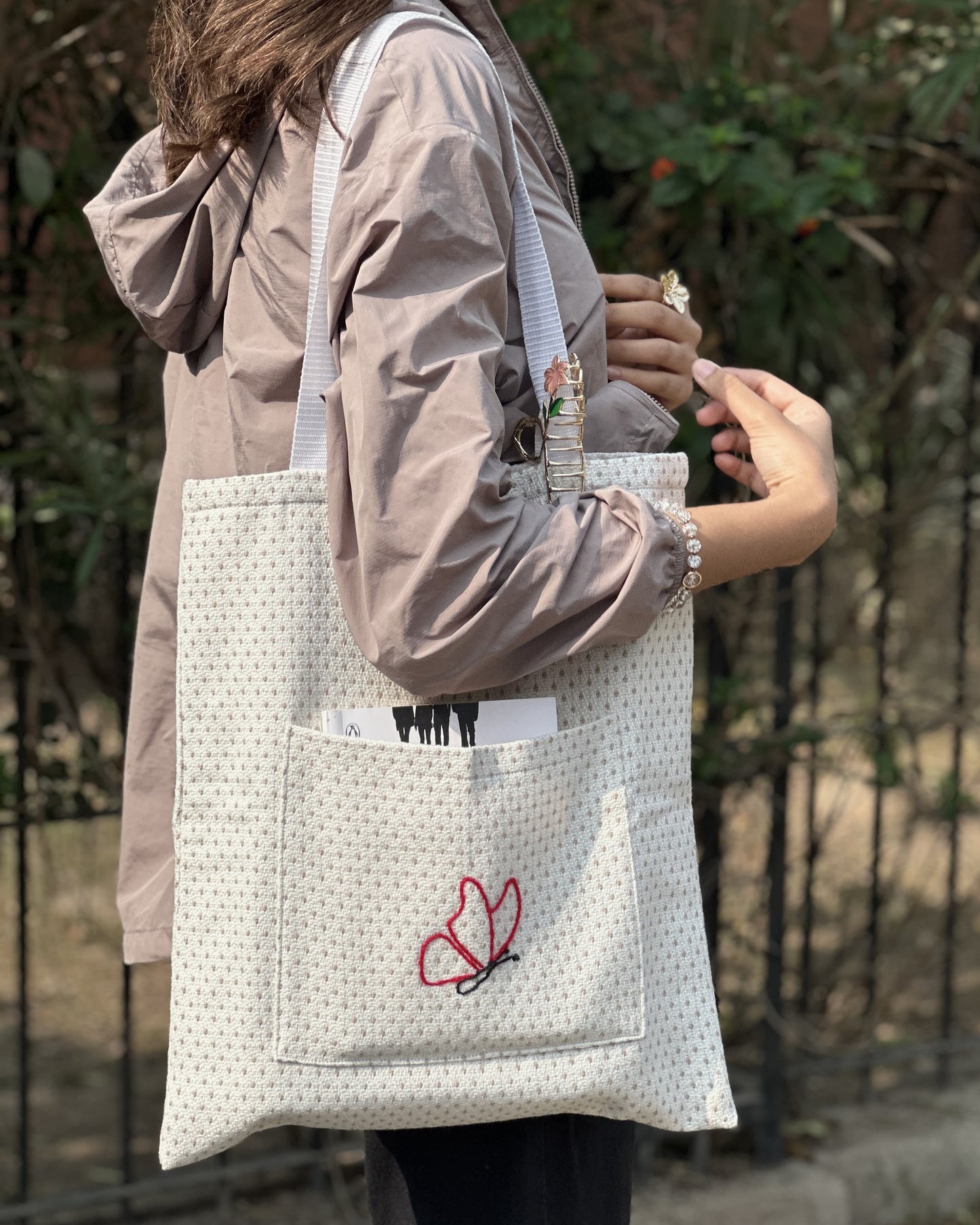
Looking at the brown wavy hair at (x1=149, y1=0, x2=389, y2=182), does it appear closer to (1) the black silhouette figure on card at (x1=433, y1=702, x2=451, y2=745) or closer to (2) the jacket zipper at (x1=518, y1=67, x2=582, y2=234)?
(2) the jacket zipper at (x1=518, y1=67, x2=582, y2=234)

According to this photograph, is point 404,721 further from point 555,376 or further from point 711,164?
point 711,164

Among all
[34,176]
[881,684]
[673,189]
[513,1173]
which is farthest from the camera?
[881,684]

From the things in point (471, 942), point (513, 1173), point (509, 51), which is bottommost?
point (513, 1173)

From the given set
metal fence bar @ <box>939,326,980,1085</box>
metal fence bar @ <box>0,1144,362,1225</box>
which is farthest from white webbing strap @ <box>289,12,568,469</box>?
metal fence bar @ <box>939,326,980,1085</box>

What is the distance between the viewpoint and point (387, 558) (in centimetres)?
112

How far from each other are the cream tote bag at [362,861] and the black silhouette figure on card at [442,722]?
0.04 metres

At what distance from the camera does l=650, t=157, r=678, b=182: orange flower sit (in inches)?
91.0

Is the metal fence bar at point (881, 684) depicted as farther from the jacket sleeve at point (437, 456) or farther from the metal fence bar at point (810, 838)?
the jacket sleeve at point (437, 456)

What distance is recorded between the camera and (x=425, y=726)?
47.5 inches

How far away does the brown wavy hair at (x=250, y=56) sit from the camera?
1.17 meters

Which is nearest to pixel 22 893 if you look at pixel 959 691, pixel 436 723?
pixel 436 723

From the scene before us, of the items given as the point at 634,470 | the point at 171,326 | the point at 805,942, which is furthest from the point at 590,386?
the point at 805,942

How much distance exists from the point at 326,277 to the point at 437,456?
0.66 feet

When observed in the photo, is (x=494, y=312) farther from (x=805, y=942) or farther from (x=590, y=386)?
(x=805, y=942)
